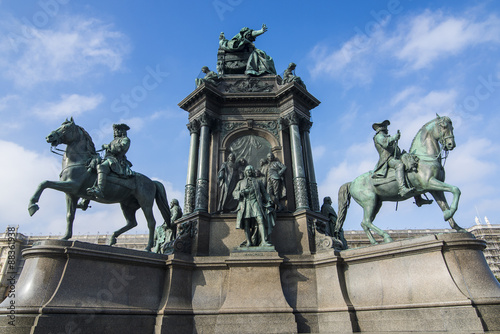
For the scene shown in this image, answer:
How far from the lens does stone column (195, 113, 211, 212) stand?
11.0 m

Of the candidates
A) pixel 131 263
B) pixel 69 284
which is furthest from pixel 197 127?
pixel 69 284

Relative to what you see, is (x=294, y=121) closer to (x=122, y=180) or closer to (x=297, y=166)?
(x=297, y=166)

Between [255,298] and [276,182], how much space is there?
397 cm

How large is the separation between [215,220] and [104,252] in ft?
12.1

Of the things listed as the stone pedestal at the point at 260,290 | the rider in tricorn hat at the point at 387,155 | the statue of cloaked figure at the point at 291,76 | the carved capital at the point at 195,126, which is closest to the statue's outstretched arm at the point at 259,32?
the statue of cloaked figure at the point at 291,76

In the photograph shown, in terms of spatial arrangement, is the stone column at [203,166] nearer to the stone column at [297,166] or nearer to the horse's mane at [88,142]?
the stone column at [297,166]

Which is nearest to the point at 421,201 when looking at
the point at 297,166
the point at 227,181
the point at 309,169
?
the point at 309,169

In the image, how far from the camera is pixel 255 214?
9562 millimetres

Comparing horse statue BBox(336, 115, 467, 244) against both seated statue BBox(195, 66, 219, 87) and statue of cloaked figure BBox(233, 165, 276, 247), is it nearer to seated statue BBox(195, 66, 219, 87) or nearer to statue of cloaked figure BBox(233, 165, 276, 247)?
statue of cloaked figure BBox(233, 165, 276, 247)

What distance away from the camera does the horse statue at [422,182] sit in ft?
30.0

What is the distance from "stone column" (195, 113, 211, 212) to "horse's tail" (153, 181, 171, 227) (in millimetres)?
1238

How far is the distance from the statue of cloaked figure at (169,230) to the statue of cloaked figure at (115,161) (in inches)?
103

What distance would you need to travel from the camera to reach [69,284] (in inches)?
287

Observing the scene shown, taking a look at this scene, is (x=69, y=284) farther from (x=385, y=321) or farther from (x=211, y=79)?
(x=211, y=79)
